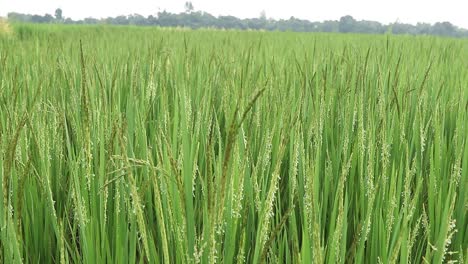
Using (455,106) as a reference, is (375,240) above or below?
below

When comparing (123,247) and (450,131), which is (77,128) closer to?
(123,247)

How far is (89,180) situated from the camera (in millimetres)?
623

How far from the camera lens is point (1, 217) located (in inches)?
23.3

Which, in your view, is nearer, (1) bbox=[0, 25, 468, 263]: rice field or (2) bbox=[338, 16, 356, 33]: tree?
(1) bbox=[0, 25, 468, 263]: rice field

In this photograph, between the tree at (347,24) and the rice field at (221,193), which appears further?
the tree at (347,24)

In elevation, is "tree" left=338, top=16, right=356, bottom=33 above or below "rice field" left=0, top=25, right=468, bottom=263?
above

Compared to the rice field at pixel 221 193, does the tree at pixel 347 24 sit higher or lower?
higher

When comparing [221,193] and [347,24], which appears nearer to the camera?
[221,193]

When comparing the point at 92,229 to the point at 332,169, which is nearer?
the point at 92,229

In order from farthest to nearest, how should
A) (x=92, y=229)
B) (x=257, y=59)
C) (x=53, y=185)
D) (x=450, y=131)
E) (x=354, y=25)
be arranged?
1. (x=354, y=25)
2. (x=257, y=59)
3. (x=450, y=131)
4. (x=53, y=185)
5. (x=92, y=229)

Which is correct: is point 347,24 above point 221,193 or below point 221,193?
above

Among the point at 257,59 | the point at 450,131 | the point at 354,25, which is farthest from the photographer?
the point at 354,25

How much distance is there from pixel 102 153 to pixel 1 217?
0.56 feet

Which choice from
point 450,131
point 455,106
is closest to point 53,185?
point 450,131
